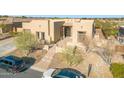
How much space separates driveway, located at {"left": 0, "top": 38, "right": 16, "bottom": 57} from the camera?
22.2 feet

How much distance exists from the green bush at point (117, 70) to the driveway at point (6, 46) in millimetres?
4151

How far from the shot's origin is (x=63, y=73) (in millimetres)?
6039

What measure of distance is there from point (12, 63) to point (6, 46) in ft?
2.74

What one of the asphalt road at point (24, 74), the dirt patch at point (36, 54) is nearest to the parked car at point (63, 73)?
the asphalt road at point (24, 74)

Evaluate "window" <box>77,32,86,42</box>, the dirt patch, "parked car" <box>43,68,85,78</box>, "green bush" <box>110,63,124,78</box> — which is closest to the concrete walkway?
the dirt patch

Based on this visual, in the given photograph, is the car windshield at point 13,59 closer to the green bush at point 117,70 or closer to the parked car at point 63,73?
the parked car at point 63,73

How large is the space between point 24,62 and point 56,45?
1.51 m

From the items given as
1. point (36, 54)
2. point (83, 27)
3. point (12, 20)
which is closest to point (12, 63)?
point (36, 54)

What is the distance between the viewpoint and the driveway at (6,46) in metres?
6.76

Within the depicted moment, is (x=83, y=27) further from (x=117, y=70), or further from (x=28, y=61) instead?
(x=28, y=61)

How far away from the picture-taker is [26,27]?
666 centimetres
